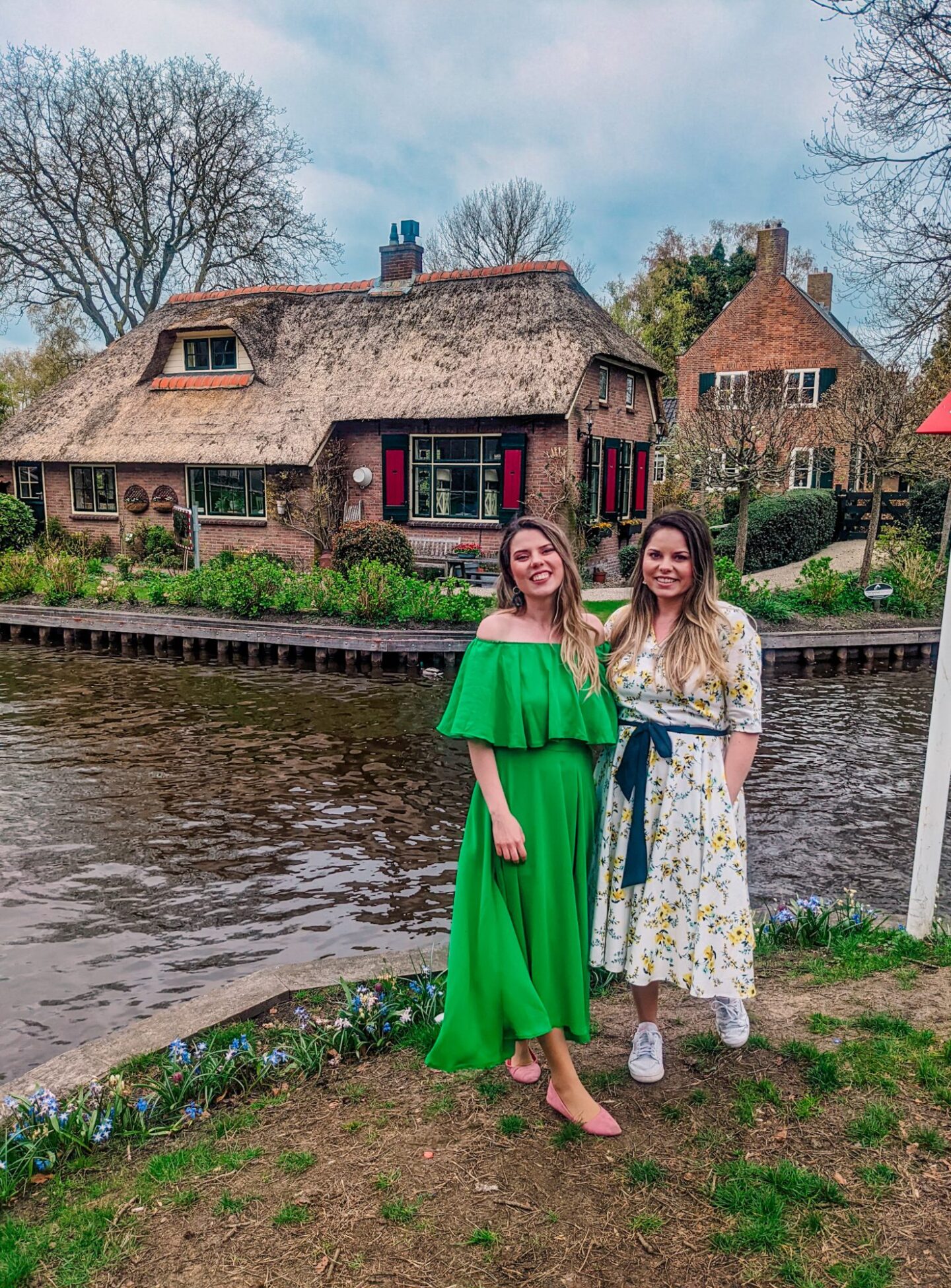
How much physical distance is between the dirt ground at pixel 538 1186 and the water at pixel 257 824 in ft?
6.81

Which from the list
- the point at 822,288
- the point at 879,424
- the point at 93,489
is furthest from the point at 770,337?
the point at 93,489

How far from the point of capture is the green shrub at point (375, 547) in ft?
54.1

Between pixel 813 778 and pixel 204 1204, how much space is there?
7.03 m

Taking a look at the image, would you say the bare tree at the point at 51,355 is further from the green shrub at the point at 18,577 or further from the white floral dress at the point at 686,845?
the white floral dress at the point at 686,845

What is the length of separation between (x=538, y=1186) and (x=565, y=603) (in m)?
1.72

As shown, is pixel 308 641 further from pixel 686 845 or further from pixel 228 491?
pixel 686 845

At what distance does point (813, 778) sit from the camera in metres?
8.42

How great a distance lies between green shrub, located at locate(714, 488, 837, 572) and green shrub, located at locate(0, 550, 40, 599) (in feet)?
45.8

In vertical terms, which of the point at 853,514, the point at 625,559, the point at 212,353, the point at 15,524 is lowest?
the point at 625,559

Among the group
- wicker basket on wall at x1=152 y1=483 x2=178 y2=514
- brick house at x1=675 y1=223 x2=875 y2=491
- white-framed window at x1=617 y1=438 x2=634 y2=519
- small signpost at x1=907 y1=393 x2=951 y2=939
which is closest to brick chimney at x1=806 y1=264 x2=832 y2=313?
brick house at x1=675 y1=223 x2=875 y2=491

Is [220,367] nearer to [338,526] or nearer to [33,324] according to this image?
[338,526]

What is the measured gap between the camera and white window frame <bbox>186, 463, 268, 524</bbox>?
64.5ft

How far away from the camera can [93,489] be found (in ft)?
71.9

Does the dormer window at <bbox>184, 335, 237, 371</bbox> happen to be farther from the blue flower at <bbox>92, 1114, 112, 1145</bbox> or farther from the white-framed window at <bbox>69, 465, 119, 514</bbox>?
the blue flower at <bbox>92, 1114, 112, 1145</bbox>
